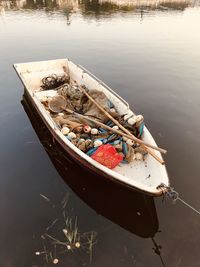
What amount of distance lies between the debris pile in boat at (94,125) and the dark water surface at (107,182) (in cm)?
108

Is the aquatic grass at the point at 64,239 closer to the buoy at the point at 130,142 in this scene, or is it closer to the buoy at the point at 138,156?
the buoy at the point at 138,156

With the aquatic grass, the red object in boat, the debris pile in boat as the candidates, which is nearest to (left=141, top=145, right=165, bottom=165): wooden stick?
the debris pile in boat

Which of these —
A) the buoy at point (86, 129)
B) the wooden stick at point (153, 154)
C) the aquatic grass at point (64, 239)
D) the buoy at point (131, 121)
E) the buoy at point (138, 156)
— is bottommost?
the aquatic grass at point (64, 239)

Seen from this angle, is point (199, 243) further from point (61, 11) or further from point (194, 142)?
point (61, 11)

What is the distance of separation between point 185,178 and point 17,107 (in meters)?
9.25

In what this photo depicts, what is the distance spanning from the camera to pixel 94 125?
29.9 ft

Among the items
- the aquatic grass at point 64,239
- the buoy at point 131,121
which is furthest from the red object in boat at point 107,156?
the aquatic grass at point 64,239

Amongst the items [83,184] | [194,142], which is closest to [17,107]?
[83,184]

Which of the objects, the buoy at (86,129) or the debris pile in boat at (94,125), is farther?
the buoy at (86,129)

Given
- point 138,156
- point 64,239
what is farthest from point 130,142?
point 64,239

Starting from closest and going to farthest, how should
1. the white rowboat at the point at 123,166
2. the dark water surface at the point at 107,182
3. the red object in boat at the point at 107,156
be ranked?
the dark water surface at the point at 107,182 < the white rowboat at the point at 123,166 < the red object in boat at the point at 107,156

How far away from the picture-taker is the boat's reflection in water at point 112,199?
6793 millimetres

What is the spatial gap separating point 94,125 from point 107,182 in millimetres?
2404

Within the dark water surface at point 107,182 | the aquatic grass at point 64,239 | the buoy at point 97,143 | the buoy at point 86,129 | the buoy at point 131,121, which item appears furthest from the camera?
the buoy at point 86,129
